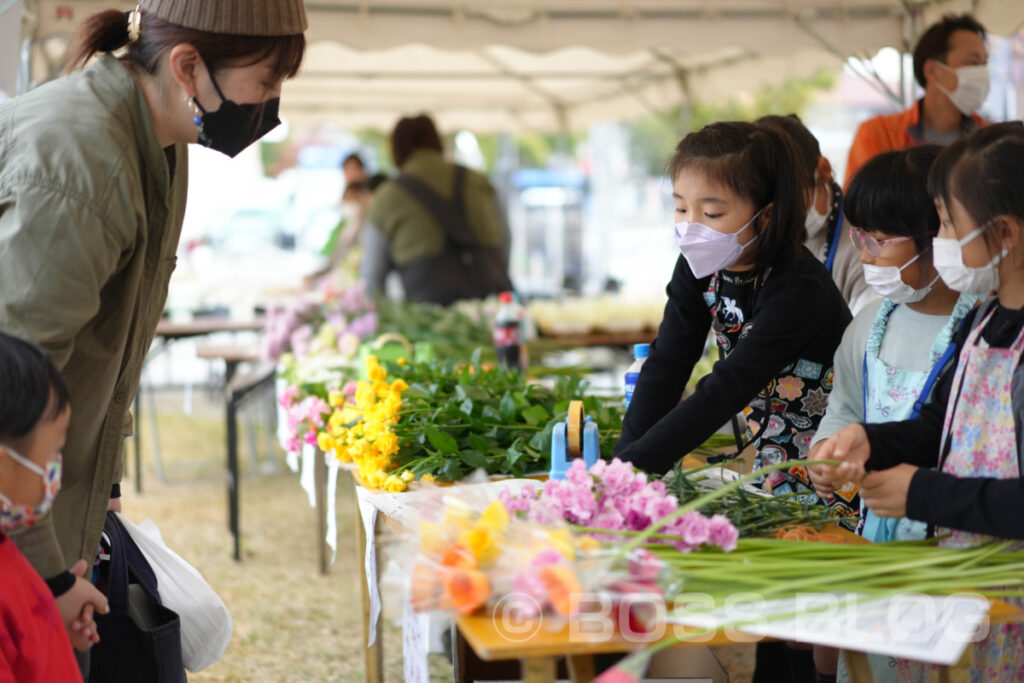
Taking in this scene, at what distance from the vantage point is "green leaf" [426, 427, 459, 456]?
2354 mm

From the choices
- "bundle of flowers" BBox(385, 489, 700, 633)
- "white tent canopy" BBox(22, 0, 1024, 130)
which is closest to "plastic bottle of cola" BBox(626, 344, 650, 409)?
"bundle of flowers" BBox(385, 489, 700, 633)

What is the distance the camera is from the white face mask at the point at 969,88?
3674 mm

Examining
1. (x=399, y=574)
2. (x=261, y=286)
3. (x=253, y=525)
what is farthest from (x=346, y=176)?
(x=399, y=574)

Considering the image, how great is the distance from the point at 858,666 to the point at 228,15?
4.73ft

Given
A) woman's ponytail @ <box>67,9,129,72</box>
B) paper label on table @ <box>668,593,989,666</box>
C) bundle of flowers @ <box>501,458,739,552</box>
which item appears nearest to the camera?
paper label on table @ <box>668,593,989,666</box>

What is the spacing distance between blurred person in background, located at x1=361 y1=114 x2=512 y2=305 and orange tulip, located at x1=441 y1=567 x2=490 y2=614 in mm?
4379

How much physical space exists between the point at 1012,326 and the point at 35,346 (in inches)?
59.6

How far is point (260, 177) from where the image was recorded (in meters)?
24.6

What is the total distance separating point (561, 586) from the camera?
132 cm

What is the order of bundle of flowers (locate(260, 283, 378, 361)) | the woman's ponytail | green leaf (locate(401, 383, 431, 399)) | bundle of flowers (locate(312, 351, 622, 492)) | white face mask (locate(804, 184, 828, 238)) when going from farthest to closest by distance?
bundle of flowers (locate(260, 283, 378, 361)) < white face mask (locate(804, 184, 828, 238)) < green leaf (locate(401, 383, 431, 399)) < bundle of flowers (locate(312, 351, 622, 492)) < the woman's ponytail

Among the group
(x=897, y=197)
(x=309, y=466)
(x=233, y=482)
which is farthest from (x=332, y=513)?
(x=233, y=482)

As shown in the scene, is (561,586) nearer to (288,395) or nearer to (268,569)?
(288,395)

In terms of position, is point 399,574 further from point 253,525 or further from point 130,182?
point 253,525

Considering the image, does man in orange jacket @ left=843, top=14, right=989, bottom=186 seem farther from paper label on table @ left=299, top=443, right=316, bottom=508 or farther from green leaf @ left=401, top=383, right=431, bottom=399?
paper label on table @ left=299, top=443, right=316, bottom=508
